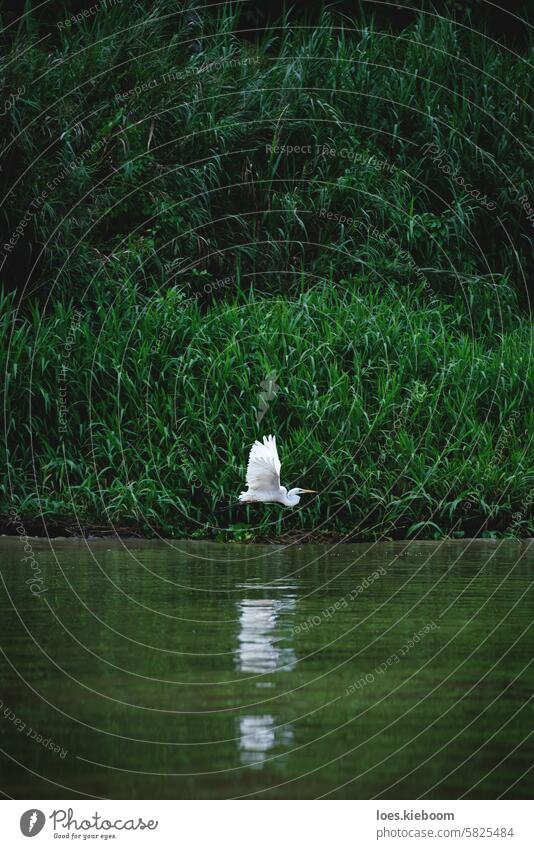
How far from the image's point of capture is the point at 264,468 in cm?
877

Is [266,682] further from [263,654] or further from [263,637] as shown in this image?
[263,637]


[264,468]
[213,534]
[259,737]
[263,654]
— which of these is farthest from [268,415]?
[259,737]

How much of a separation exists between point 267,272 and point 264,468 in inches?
189

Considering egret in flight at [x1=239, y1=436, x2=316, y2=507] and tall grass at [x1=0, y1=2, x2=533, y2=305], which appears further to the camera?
tall grass at [x1=0, y1=2, x2=533, y2=305]

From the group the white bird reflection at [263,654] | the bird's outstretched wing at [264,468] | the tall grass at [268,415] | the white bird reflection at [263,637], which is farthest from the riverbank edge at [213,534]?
the white bird reflection at [263,637]

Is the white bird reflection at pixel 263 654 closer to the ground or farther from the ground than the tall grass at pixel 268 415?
closer to the ground

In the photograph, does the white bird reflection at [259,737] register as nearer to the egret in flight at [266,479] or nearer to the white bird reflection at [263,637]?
the white bird reflection at [263,637]

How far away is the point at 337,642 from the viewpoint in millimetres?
5383

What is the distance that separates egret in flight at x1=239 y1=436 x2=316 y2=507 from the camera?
8711 millimetres

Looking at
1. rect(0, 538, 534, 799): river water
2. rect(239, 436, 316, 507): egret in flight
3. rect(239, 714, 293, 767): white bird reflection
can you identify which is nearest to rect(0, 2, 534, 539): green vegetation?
rect(239, 436, 316, 507): egret in flight

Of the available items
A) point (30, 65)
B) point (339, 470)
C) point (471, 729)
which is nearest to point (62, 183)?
point (30, 65)

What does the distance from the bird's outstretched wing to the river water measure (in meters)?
1.07

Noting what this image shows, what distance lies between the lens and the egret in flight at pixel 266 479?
871 cm

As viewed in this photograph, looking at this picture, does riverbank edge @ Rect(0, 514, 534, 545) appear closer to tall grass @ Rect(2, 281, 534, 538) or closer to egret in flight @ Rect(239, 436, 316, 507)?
tall grass @ Rect(2, 281, 534, 538)
